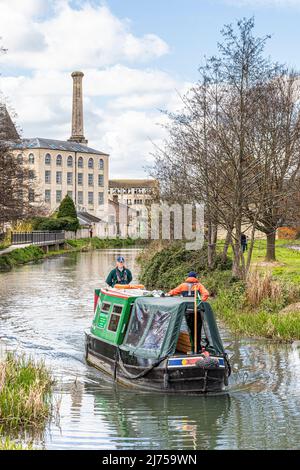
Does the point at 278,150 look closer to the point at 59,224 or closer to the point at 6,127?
the point at 6,127

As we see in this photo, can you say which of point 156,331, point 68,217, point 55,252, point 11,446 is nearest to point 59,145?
point 68,217

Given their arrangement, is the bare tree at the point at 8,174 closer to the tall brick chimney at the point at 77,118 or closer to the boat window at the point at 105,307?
the boat window at the point at 105,307

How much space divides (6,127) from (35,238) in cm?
2095

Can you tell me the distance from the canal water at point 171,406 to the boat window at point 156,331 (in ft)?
3.21

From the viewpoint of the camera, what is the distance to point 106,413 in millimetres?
12211

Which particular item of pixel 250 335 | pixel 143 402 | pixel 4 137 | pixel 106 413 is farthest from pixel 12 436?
pixel 4 137

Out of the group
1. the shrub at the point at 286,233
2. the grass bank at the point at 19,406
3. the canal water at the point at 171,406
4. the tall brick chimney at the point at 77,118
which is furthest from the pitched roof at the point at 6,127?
the tall brick chimney at the point at 77,118

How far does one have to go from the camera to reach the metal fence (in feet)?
199

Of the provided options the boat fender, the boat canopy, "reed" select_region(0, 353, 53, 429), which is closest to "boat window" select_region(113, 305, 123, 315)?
the boat canopy

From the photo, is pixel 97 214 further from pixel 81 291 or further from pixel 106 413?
pixel 106 413

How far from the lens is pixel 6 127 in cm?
4575

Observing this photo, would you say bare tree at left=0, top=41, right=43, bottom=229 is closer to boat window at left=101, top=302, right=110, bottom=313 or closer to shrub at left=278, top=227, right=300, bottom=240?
shrub at left=278, top=227, right=300, bottom=240

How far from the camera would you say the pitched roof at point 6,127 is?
1779 inches

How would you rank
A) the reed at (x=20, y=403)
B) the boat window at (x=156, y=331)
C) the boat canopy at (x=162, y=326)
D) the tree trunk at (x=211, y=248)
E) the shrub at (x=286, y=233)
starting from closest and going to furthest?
1. the reed at (x=20, y=403)
2. the boat canopy at (x=162, y=326)
3. the boat window at (x=156, y=331)
4. the tree trunk at (x=211, y=248)
5. the shrub at (x=286, y=233)
